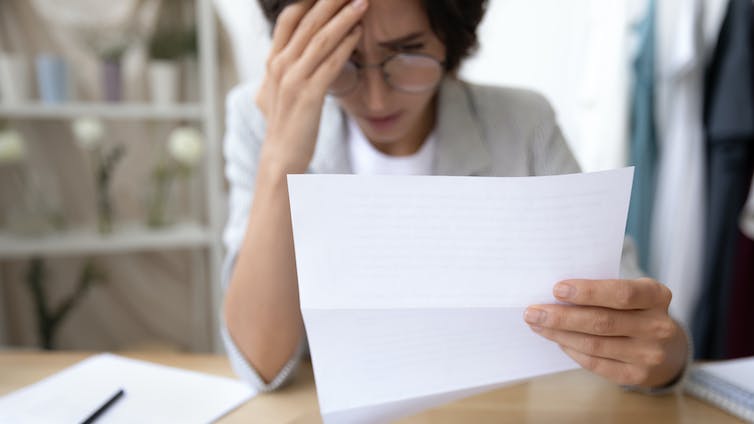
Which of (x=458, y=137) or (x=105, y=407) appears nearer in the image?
(x=105, y=407)

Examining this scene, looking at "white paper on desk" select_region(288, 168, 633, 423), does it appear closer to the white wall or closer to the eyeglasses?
the eyeglasses

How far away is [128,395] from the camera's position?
590mm

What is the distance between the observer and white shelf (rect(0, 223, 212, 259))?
154 centimetres

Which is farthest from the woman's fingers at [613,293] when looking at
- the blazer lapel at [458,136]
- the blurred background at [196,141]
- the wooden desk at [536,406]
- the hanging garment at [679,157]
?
the hanging garment at [679,157]

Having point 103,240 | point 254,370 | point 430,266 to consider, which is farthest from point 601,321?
point 103,240

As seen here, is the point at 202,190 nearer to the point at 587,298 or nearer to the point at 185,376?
the point at 185,376

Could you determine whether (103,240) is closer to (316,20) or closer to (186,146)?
(186,146)

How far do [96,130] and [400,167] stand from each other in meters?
1.15

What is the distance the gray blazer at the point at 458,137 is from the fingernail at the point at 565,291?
30 cm

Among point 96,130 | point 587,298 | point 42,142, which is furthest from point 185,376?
point 42,142

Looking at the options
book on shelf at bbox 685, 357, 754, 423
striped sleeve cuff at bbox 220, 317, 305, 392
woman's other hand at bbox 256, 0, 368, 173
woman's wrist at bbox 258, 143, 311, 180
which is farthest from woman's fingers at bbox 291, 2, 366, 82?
book on shelf at bbox 685, 357, 754, 423

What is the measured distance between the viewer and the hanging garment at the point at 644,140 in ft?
5.21

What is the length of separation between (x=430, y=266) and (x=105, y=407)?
1.30 feet

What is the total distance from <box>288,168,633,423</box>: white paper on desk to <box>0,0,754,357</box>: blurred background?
1195 millimetres
